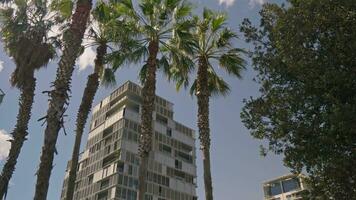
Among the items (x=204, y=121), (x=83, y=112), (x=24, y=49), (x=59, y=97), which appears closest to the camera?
(x=59, y=97)

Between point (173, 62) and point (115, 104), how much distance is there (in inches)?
1466

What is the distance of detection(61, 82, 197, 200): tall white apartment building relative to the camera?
48.3m

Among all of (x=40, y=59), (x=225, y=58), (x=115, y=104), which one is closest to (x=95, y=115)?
(x=115, y=104)

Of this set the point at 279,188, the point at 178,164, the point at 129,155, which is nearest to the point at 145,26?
the point at 129,155

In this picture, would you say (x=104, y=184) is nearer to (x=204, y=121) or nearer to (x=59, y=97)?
(x=204, y=121)

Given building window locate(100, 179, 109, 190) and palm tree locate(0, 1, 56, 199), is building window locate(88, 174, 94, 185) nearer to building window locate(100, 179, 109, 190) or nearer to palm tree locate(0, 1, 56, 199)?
building window locate(100, 179, 109, 190)

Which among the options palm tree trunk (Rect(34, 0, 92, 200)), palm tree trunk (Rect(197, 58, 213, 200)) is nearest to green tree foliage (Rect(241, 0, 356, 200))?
palm tree trunk (Rect(197, 58, 213, 200))

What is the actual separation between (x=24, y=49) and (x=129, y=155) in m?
30.1

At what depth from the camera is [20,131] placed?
61.2 ft

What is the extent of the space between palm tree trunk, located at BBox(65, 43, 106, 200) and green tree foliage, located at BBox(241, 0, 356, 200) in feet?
23.8

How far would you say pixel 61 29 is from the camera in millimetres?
19156

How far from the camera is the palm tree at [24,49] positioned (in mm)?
18812

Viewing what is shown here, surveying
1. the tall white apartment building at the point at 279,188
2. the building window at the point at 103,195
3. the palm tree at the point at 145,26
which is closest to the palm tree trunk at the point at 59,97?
the palm tree at the point at 145,26

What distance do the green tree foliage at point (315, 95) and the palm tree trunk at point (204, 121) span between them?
7.23ft
